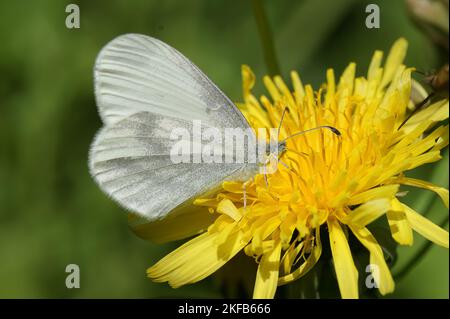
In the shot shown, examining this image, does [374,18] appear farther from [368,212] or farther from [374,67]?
[368,212]

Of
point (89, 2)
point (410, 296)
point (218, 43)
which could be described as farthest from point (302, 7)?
point (410, 296)

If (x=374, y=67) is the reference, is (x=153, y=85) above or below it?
below

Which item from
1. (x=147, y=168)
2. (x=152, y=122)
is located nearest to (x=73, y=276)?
(x=147, y=168)

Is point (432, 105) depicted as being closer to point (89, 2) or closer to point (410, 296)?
point (410, 296)

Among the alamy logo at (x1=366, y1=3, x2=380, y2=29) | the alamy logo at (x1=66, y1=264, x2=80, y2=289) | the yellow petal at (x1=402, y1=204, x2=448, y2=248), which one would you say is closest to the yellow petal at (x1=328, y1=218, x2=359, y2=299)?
the yellow petal at (x1=402, y1=204, x2=448, y2=248)

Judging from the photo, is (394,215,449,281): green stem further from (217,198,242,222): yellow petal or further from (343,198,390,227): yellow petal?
(217,198,242,222): yellow petal

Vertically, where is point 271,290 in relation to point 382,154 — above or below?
below

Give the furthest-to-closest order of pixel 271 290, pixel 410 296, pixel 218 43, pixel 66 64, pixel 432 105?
pixel 218 43
pixel 66 64
pixel 410 296
pixel 432 105
pixel 271 290
